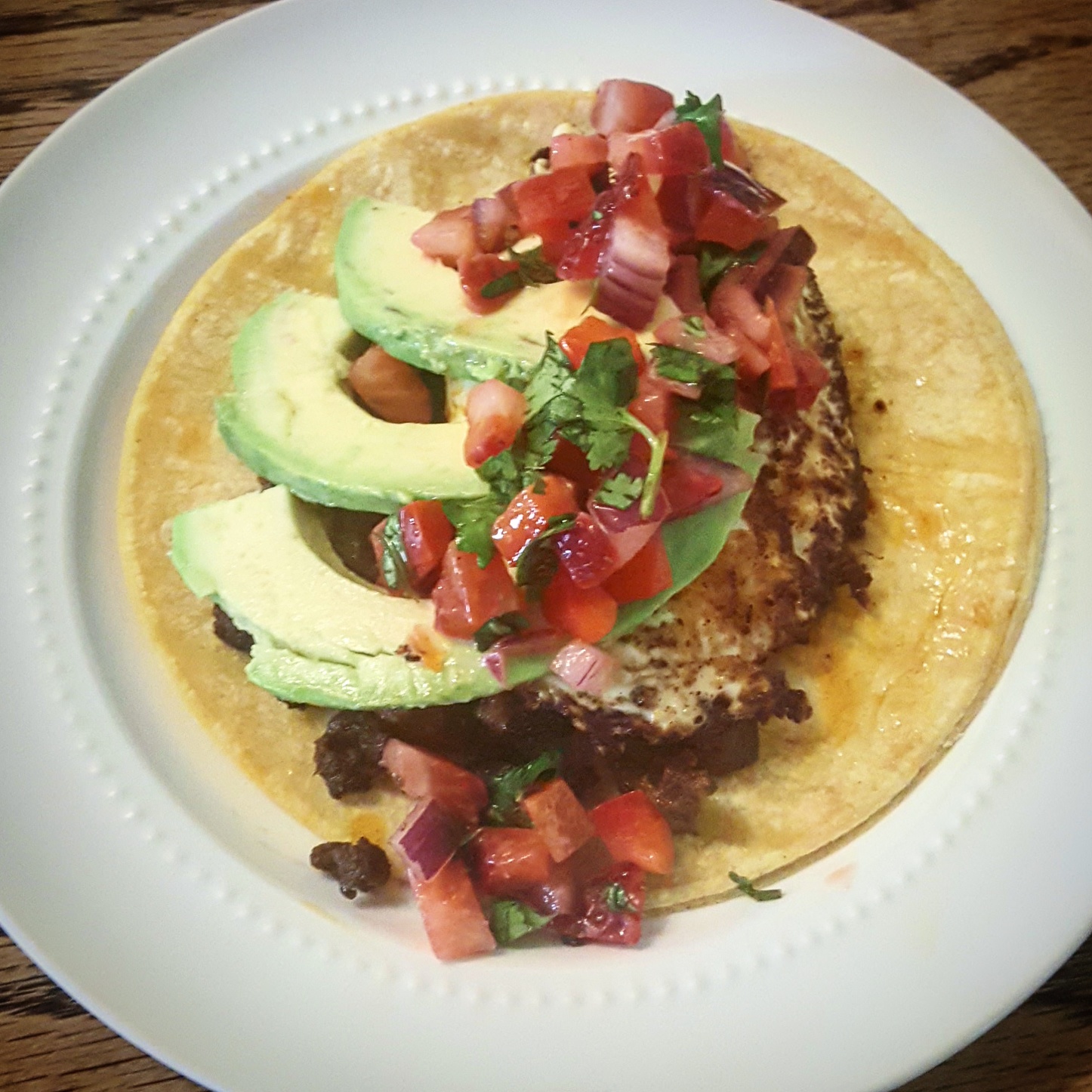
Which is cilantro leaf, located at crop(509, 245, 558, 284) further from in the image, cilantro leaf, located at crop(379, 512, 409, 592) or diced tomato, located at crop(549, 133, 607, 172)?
cilantro leaf, located at crop(379, 512, 409, 592)

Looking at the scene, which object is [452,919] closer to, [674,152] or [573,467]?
[573,467]

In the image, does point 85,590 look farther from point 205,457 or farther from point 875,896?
point 875,896

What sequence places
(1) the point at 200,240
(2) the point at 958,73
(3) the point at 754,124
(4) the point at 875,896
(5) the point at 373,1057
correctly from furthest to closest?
1. (2) the point at 958,73
2. (3) the point at 754,124
3. (1) the point at 200,240
4. (4) the point at 875,896
5. (5) the point at 373,1057

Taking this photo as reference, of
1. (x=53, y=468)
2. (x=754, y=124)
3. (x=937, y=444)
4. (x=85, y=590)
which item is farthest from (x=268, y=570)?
(x=754, y=124)

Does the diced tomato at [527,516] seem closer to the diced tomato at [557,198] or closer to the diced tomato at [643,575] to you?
the diced tomato at [643,575]

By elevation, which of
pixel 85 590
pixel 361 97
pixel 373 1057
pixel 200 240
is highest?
pixel 361 97

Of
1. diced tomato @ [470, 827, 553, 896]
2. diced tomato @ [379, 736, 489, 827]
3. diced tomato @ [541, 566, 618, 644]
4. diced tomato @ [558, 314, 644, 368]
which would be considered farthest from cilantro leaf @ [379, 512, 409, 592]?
diced tomato @ [470, 827, 553, 896]

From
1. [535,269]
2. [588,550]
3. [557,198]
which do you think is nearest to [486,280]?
[535,269]
